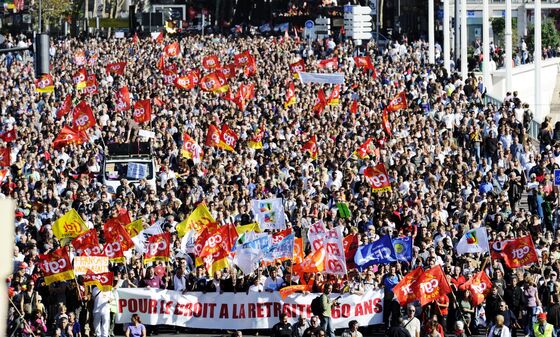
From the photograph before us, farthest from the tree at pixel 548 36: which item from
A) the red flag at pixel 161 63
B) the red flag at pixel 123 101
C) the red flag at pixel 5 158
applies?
the red flag at pixel 5 158

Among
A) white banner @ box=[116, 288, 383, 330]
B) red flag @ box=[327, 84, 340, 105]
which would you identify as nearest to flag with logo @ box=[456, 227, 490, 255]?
white banner @ box=[116, 288, 383, 330]

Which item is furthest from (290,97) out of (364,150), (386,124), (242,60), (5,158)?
(5,158)

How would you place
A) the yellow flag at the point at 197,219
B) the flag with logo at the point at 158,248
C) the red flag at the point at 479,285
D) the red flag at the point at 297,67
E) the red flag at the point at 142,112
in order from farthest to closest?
the red flag at the point at 297,67
the red flag at the point at 142,112
the yellow flag at the point at 197,219
the flag with logo at the point at 158,248
the red flag at the point at 479,285

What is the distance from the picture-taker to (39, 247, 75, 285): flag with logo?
21.2 metres

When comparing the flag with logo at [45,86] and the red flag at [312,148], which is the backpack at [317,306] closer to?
the red flag at [312,148]

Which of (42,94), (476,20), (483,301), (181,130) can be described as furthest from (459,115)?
(476,20)

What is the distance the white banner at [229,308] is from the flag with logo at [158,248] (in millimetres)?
523

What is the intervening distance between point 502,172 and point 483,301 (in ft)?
26.0

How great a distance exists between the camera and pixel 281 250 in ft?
70.5

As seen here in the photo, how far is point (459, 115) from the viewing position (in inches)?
1403

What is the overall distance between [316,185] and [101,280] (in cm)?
717

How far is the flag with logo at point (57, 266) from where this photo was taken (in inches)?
835

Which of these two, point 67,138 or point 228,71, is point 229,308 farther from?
point 228,71

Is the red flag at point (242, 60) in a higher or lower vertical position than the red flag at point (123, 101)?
higher
